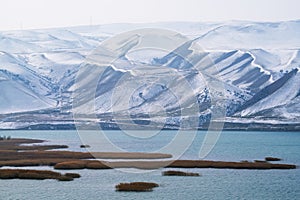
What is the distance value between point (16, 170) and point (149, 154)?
78.6ft

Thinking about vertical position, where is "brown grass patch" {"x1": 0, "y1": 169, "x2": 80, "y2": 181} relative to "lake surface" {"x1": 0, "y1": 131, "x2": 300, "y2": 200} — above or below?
above

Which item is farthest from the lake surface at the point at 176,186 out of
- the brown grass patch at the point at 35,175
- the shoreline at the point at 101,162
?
the shoreline at the point at 101,162

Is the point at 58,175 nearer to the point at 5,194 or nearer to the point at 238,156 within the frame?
the point at 5,194

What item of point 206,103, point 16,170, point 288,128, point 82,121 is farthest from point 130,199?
point 206,103

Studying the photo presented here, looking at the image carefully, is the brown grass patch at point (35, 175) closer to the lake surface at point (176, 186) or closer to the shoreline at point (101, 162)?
the lake surface at point (176, 186)

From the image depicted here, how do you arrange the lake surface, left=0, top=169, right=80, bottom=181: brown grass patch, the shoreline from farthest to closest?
the shoreline → left=0, top=169, right=80, bottom=181: brown grass patch → the lake surface

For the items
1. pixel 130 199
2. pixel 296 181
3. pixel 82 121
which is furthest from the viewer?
pixel 82 121

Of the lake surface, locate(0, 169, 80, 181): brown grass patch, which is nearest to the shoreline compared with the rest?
the lake surface

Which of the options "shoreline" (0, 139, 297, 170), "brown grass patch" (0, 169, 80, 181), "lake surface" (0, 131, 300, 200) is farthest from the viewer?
"shoreline" (0, 139, 297, 170)

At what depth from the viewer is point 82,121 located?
178 meters

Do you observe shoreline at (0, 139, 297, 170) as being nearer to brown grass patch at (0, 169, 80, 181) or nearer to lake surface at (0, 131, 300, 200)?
lake surface at (0, 131, 300, 200)

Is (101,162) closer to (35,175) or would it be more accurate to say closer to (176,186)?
(35,175)

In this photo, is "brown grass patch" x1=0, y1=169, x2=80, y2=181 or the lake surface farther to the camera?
"brown grass patch" x1=0, y1=169, x2=80, y2=181

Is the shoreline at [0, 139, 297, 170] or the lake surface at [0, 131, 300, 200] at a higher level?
the shoreline at [0, 139, 297, 170]
